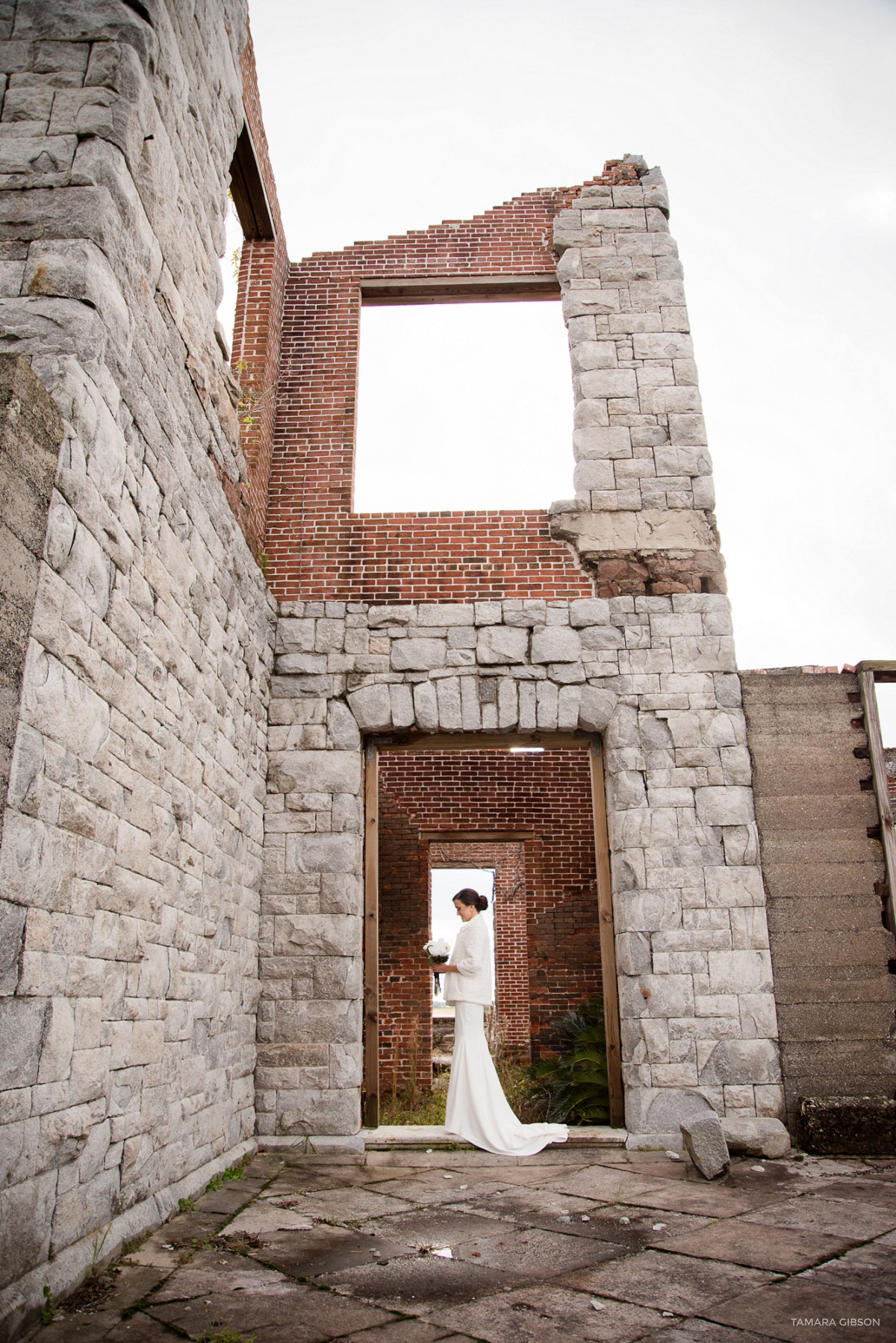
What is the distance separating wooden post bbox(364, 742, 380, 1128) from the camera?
5.93 m

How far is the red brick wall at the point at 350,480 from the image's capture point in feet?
22.2

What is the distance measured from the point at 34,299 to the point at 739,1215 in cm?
471

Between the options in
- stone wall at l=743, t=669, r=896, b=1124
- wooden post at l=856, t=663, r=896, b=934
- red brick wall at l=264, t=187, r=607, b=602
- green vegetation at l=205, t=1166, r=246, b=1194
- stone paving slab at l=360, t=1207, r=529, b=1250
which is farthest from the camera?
red brick wall at l=264, t=187, r=607, b=602

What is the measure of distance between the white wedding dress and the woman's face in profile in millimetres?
236

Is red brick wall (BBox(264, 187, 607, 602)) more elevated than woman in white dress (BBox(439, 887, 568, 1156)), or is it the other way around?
red brick wall (BBox(264, 187, 607, 602))

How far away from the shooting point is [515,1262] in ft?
10.8

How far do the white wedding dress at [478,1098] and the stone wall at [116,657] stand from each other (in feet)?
4.88

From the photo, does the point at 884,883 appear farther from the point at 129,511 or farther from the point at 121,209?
the point at 121,209

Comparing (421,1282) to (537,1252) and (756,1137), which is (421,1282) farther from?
(756,1137)

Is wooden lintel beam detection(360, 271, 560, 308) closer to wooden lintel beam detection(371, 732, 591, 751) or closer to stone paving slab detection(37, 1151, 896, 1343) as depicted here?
wooden lintel beam detection(371, 732, 591, 751)

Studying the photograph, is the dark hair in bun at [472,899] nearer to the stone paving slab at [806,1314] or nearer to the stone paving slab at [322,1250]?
the stone paving slab at [322,1250]

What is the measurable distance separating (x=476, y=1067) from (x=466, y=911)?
3.41 ft

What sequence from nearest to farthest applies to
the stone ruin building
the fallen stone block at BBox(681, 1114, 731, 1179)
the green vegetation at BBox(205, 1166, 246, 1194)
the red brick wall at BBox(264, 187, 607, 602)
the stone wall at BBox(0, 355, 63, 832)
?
the stone wall at BBox(0, 355, 63, 832) → the stone ruin building → the green vegetation at BBox(205, 1166, 246, 1194) → the fallen stone block at BBox(681, 1114, 731, 1179) → the red brick wall at BBox(264, 187, 607, 602)

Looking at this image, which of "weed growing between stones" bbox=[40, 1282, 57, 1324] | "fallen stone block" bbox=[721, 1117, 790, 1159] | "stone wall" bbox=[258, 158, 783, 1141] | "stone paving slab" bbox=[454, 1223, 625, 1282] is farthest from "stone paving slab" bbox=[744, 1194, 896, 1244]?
"weed growing between stones" bbox=[40, 1282, 57, 1324]
